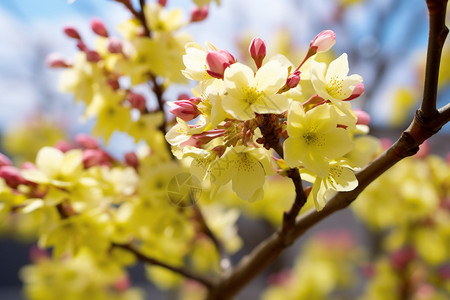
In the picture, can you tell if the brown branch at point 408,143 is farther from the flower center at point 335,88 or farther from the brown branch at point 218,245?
the brown branch at point 218,245

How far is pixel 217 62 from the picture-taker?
36cm

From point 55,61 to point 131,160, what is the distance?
0.26 metres

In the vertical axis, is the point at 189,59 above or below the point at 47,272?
above

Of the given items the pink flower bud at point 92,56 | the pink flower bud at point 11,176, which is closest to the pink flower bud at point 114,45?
the pink flower bud at point 92,56

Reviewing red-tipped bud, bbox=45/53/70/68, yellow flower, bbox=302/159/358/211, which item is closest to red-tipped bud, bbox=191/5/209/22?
red-tipped bud, bbox=45/53/70/68

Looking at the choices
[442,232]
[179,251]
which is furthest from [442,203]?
[179,251]

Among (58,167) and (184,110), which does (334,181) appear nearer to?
(184,110)

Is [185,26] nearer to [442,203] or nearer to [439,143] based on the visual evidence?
[442,203]

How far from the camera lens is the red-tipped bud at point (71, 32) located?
739 mm

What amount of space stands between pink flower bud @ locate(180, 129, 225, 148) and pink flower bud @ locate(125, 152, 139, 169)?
1.36 feet

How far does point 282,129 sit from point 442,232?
98 centimetres

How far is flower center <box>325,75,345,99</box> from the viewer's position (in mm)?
402

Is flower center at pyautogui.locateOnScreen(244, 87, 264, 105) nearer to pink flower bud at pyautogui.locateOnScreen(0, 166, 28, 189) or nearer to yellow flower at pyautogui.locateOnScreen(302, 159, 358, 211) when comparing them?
yellow flower at pyautogui.locateOnScreen(302, 159, 358, 211)

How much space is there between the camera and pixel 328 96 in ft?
1.22
